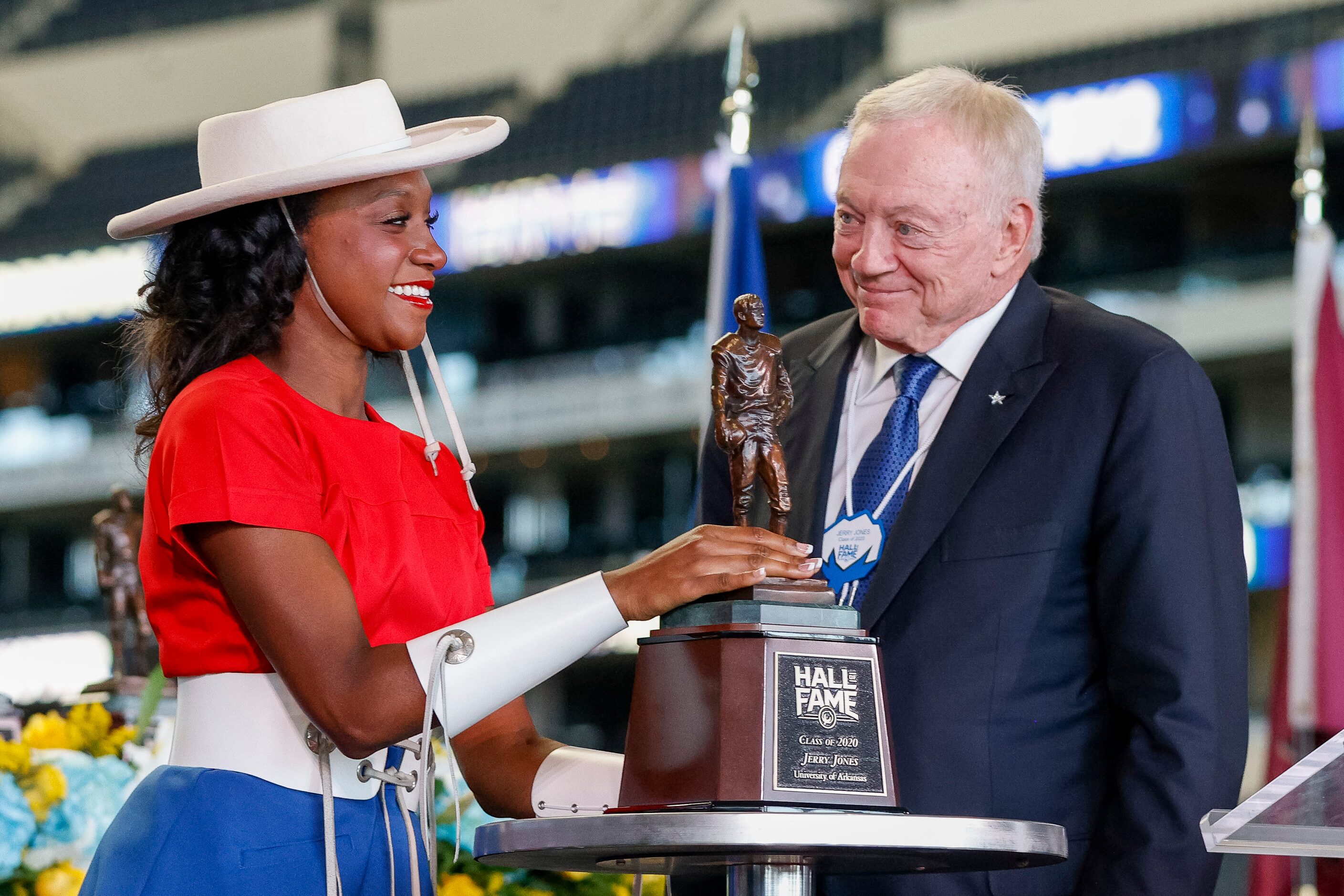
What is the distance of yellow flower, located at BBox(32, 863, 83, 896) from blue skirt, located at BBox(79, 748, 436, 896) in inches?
28.6

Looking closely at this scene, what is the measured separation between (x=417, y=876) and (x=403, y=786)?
0.09 metres

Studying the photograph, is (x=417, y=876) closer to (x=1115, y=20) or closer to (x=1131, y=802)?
(x=1131, y=802)

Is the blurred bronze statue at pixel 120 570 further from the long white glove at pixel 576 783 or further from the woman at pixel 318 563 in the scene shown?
the long white glove at pixel 576 783

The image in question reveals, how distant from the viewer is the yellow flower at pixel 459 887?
213 centimetres

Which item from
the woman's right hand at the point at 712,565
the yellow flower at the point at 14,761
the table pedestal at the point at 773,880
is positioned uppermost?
the woman's right hand at the point at 712,565

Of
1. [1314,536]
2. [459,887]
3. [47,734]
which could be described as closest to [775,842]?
[459,887]

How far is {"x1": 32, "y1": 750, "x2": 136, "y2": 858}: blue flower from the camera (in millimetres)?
2254

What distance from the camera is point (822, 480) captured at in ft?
5.90

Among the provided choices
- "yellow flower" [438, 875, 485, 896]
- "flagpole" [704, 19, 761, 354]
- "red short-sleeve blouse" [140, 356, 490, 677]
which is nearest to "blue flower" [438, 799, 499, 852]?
"yellow flower" [438, 875, 485, 896]

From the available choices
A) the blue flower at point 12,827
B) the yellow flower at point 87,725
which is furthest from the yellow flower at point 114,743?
the blue flower at point 12,827

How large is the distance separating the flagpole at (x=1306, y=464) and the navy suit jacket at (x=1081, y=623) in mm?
2182

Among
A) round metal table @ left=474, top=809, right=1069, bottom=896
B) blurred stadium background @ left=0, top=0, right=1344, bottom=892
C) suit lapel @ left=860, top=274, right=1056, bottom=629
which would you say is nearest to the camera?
round metal table @ left=474, top=809, right=1069, bottom=896

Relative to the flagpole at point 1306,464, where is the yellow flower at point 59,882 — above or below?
below

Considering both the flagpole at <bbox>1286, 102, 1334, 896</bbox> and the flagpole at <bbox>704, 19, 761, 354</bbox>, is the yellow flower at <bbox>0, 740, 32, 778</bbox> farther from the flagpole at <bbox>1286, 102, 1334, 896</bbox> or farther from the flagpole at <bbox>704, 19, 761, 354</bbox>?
the flagpole at <bbox>1286, 102, 1334, 896</bbox>
